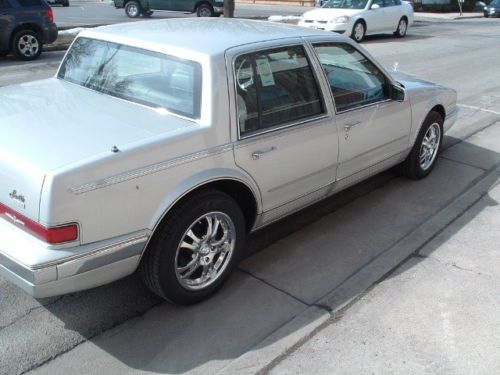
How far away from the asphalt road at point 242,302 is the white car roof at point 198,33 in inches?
62.1

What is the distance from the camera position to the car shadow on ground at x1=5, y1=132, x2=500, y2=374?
3.06 metres

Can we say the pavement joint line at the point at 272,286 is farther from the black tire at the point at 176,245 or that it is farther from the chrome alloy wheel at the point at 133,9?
the chrome alloy wheel at the point at 133,9

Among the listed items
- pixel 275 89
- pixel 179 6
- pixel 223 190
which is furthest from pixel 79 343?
pixel 179 6

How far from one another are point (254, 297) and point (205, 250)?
482mm

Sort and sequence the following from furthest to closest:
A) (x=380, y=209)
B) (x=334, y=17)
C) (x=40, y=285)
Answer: (x=334, y=17) → (x=380, y=209) → (x=40, y=285)

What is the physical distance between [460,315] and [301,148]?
151 centimetres

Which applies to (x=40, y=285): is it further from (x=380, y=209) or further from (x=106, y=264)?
(x=380, y=209)

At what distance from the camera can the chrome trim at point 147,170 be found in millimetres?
2752

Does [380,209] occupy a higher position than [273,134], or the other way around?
[273,134]

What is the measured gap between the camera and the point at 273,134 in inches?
144

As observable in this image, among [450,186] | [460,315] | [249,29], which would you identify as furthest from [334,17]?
[460,315]

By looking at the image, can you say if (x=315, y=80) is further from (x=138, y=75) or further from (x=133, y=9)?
(x=133, y=9)

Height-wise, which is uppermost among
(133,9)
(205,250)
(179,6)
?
(179,6)

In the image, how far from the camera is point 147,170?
296cm
